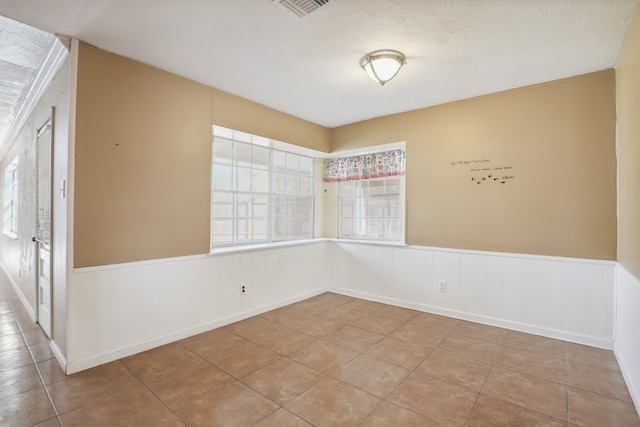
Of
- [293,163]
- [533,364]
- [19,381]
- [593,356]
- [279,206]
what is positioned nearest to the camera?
[19,381]

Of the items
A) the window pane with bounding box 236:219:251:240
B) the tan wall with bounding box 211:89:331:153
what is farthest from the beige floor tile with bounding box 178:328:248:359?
the tan wall with bounding box 211:89:331:153

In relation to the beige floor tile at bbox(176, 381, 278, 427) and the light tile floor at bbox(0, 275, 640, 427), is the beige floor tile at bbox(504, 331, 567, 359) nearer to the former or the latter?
the light tile floor at bbox(0, 275, 640, 427)

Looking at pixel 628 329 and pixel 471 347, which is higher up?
pixel 628 329

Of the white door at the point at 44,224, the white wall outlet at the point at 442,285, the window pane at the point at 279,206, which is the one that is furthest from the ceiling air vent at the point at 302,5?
the white wall outlet at the point at 442,285

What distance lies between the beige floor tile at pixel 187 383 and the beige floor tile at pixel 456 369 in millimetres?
1597

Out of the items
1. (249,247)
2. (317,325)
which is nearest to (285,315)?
(317,325)

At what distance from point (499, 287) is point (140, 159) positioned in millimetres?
3918

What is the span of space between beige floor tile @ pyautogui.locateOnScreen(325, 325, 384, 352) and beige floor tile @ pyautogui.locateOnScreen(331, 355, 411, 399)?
26 centimetres

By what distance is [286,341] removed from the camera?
305 cm

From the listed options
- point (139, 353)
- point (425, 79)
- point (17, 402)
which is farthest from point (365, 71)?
point (17, 402)

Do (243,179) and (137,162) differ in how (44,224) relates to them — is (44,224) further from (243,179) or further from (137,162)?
(243,179)

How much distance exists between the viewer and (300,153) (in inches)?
192

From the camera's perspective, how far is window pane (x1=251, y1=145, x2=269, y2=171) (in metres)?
4.29

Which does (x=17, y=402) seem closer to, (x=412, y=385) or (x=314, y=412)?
(x=314, y=412)
